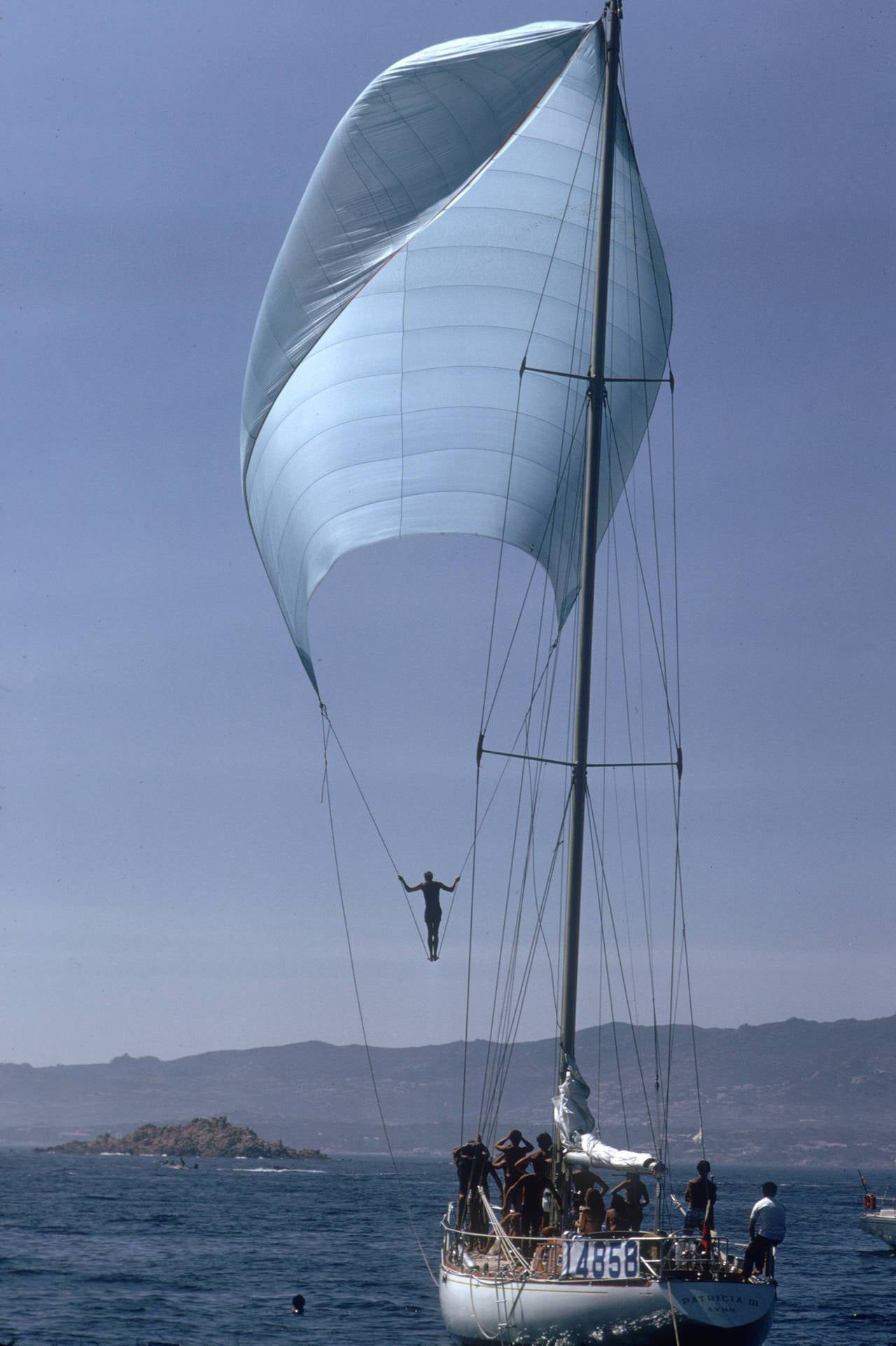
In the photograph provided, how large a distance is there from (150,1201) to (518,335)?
51.8 m

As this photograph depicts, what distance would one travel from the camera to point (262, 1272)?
29797 millimetres

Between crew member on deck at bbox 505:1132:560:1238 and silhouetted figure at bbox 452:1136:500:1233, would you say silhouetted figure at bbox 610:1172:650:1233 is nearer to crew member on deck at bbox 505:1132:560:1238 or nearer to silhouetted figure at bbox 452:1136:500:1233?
crew member on deck at bbox 505:1132:560:1238

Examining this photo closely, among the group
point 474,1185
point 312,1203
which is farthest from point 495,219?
point 312,1203

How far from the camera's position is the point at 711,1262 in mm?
12875

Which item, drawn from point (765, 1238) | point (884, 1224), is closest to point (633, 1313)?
point (765, 1238)

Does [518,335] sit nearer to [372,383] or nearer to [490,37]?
[372,383]

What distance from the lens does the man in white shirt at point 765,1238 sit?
43.4ft

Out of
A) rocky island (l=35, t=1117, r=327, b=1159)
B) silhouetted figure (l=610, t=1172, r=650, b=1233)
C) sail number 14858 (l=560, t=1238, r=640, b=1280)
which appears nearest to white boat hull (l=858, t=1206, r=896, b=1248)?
silhouetted figure (l=610, t=1172, r=650, b=1233)

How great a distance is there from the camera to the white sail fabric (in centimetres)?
1374

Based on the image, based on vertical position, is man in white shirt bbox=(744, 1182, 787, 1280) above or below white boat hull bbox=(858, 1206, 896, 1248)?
above

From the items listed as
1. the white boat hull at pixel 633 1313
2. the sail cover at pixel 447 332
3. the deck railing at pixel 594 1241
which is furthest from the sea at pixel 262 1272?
the sail cover at pixel 447 332

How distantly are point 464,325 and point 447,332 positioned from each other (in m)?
0.22

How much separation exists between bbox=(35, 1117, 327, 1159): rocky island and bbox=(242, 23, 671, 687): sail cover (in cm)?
12276

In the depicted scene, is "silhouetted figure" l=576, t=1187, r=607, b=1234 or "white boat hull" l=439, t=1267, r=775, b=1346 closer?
"white boat hull" l=439, t=1267, r=775, b=1346
